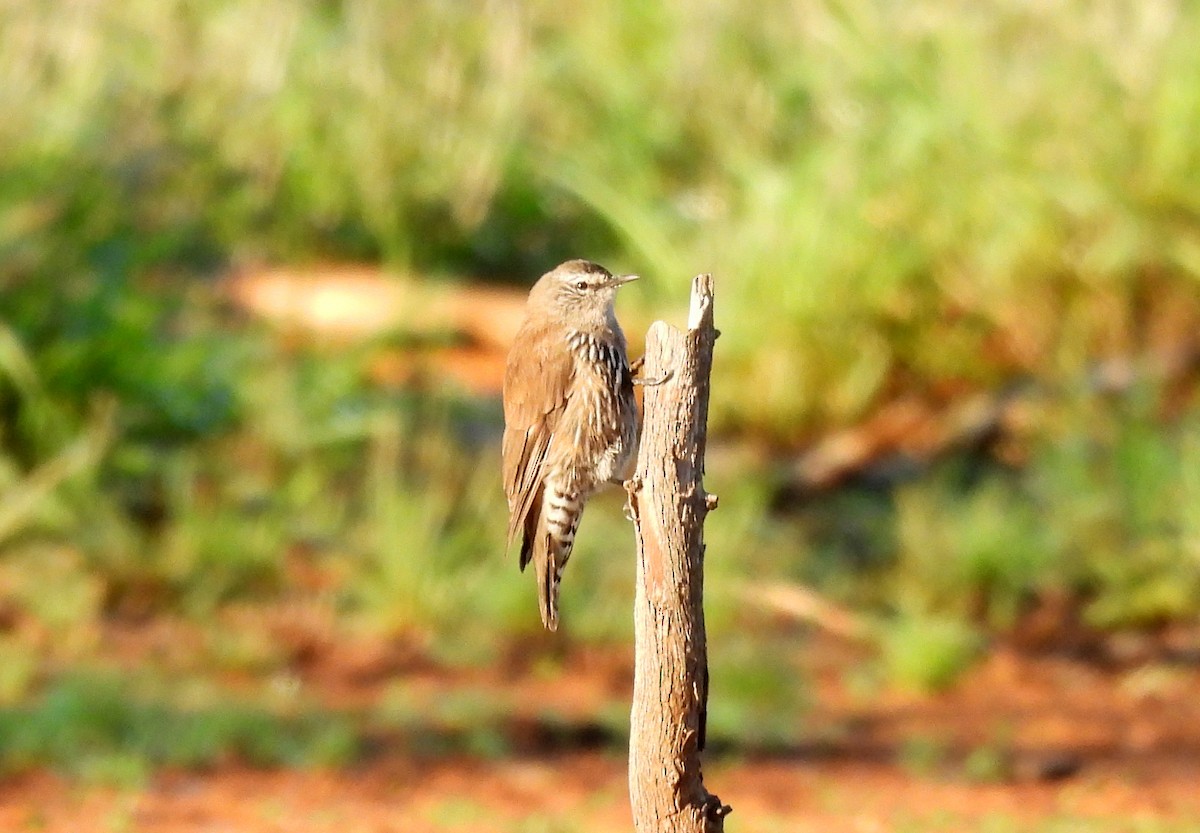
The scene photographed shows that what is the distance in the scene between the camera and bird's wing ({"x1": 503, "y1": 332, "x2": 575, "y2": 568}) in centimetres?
308

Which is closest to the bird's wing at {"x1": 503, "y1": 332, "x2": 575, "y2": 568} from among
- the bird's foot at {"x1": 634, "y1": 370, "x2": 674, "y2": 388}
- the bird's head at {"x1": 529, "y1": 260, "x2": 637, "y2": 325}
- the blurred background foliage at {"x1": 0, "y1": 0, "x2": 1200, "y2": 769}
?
Result: the bird's head at {"x1": 529, "y1": 260, "x2": 637, "y2": 325}

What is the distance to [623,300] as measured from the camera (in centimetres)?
877

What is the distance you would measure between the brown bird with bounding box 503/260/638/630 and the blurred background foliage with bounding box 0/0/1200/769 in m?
2.80

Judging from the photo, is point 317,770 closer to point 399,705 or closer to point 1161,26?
point 399,705

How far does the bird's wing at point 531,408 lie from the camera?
3082 millimetres

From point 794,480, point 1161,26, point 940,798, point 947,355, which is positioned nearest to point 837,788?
point 940,798

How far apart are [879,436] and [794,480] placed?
580mm

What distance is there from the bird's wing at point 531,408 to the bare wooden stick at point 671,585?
0.47 m

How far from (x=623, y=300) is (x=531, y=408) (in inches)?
225

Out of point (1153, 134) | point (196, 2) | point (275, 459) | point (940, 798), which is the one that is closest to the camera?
point (940, 798)

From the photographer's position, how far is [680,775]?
8.64ft

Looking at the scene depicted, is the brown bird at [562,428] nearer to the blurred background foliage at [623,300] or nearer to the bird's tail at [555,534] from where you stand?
the bird's tail at [555,534]

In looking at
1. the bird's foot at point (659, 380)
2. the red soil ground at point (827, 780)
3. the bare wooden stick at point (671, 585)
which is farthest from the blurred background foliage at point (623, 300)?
the bird's foot at point (659, 380)

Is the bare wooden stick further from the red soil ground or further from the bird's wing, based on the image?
the red soil ground
